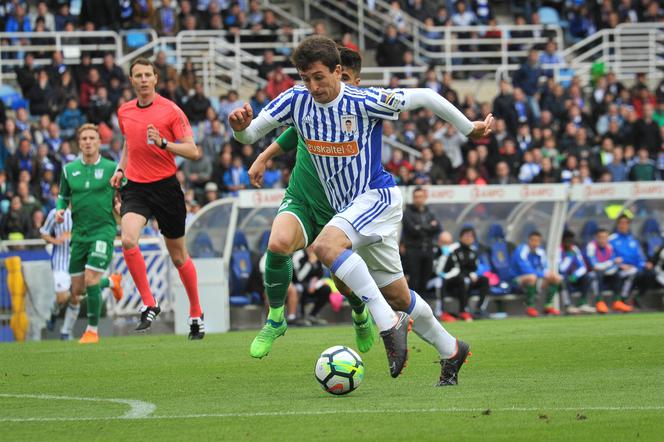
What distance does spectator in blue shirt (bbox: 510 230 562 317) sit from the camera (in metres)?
22.1

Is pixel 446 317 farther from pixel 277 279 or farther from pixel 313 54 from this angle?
pixel 313 54

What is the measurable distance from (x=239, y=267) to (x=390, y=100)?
12.3m

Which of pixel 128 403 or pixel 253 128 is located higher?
pixel 253 128

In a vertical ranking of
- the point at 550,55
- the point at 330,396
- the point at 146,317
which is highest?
the point at 550,55

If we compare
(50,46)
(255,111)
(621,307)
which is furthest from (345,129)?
(50,46)

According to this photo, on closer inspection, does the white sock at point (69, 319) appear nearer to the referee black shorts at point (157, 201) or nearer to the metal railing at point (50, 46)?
the referee black shorts at point (157, 201)

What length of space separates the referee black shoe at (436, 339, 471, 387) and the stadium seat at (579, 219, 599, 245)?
15.2 meters

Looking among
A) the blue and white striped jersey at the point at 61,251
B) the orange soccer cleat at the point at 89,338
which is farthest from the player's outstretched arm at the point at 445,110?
the blue and white striped jersey at the point at 61,251

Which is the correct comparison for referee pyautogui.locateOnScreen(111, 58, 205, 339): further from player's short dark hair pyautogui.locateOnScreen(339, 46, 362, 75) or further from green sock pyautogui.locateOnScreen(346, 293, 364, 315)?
green sock pyautogui.locateOnScreen(346, 293, 364, 315)

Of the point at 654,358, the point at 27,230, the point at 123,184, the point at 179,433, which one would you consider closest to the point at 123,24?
the point at 27,230

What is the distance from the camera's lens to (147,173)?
1265cm

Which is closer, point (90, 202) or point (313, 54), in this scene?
Answer: point (313, 54)

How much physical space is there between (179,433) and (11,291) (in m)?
12.6

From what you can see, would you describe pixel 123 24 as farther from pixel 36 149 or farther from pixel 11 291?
pixel 11 291
